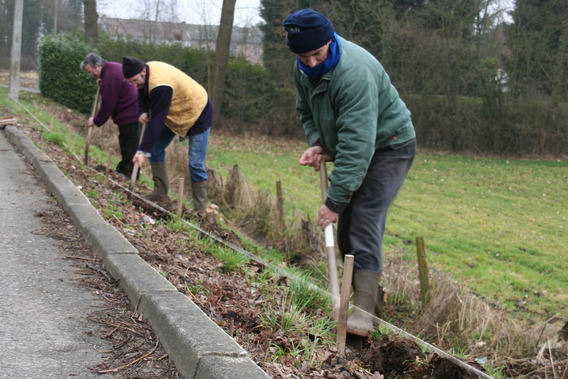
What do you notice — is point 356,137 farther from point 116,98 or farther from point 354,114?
point 116,98

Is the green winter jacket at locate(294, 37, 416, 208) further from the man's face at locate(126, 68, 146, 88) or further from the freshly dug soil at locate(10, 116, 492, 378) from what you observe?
the man's face at locate(126, 68, 146, 88)

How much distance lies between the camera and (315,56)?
3.47m

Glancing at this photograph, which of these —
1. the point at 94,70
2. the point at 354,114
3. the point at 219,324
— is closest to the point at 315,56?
the point at 354,114

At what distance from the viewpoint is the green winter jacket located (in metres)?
3.38

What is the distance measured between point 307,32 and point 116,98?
526 cm

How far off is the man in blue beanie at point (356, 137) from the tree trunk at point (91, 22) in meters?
21.6

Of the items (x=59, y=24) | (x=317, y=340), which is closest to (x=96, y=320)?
(x=317, y=340)

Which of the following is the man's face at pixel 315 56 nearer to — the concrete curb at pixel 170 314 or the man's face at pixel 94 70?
the concrete curb at pixel 170 314

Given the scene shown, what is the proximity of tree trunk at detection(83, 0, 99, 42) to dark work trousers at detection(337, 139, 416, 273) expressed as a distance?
71.5 ft

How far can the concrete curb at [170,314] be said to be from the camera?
230cm

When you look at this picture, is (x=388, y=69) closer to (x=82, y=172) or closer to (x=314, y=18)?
(x=82, y=172)

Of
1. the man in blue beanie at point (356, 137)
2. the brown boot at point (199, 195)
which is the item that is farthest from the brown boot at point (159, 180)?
the man in blue beanie at point (356, 137)

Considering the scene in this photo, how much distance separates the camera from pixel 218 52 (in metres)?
23.2

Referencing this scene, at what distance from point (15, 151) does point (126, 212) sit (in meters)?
4.67
